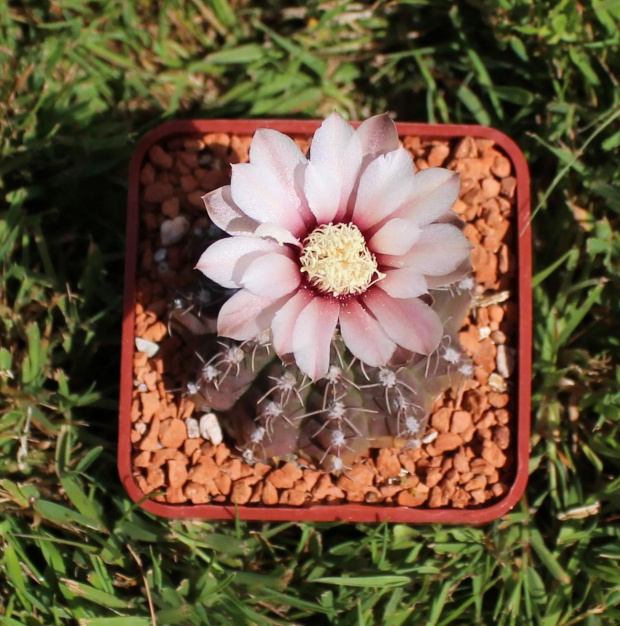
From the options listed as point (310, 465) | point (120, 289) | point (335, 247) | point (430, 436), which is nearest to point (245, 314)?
point (335, 247)

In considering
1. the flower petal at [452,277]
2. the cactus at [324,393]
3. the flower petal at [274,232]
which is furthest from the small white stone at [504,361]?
the flower petal at [274,232]

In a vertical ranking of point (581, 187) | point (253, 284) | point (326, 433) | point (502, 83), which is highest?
point (502, 83)

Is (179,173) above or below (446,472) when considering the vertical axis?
above

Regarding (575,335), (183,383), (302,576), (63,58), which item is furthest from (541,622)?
(63,58)

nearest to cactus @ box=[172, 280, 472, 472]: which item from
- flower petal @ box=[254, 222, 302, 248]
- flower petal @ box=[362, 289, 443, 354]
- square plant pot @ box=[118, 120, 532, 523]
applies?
square plant pot @ box=[118, 120, 532, 523]

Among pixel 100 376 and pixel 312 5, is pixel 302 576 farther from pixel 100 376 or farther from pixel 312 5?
pixel 312 5

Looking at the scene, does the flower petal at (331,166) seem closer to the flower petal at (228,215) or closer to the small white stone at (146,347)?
the flower petal at (228,215)

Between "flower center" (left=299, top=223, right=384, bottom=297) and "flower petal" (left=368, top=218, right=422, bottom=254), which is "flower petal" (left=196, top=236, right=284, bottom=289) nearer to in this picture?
"flower center" (left=299, top=223, right=384, bottom=297)
